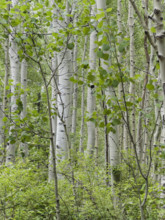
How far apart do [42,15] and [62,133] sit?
223 cm

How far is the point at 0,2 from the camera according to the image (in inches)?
97.4

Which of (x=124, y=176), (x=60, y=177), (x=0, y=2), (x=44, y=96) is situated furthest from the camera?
(x=60, y=177)

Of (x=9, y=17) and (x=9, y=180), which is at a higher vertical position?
(x=9, y=17)

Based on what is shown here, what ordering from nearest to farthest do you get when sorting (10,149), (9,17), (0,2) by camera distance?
1. (0,2)
2. (9,17)
3. (10,149)

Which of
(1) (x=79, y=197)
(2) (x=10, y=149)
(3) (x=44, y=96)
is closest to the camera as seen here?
(3) (x=44, y=96)

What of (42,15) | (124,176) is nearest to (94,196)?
(124,176)

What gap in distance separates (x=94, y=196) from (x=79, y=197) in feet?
1.66

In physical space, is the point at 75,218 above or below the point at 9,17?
below

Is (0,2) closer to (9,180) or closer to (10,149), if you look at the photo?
(9,180)

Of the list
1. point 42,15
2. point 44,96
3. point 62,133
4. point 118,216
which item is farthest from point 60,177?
point 42,15

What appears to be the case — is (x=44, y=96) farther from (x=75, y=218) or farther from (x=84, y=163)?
(x=75, y=218)

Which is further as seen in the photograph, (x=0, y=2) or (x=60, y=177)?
(x=60, y=177)

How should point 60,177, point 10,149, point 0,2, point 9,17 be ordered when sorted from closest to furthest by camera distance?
point 0,2 → point 9,17 → point 60,177 → point 10,149

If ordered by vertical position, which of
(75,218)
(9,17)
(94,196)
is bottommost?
(75,218)
